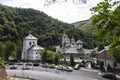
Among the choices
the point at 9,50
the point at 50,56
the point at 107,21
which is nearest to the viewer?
the point at 107,21

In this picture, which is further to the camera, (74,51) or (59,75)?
(74,51)

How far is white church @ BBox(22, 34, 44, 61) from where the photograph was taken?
103 metres

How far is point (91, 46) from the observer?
15212 centimetres

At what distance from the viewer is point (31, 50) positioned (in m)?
104

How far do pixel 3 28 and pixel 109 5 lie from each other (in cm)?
14005

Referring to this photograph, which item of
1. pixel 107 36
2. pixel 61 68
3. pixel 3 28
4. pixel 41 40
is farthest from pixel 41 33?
pixel 107 36

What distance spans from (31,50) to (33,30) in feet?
171

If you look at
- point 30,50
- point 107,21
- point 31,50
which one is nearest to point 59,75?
point 107,21

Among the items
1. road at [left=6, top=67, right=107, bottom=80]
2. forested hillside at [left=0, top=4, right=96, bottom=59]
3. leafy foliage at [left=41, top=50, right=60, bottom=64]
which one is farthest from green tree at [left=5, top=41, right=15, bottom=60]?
road at [left=6, top=67, right=107, bottom=80]

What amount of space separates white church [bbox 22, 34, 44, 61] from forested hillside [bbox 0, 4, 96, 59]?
4.56 m

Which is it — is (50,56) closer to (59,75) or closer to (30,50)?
(30,50)

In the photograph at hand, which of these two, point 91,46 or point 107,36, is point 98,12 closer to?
point 107,36

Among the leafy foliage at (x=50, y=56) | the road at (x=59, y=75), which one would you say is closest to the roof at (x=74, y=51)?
the leafy foliage at (x=50, y=56)

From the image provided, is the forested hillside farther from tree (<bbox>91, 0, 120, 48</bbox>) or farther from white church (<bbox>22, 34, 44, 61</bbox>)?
tree (<bbox>91, 0, 120, 48</bbox>)
